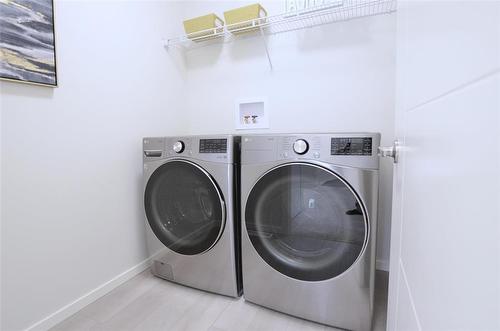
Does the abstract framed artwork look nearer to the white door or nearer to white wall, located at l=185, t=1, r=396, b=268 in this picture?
white wall, located at l=185, t=1, r=396, b=268

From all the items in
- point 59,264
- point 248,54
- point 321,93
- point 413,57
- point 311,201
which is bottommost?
point 59,264

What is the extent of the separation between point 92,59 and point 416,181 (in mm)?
1610

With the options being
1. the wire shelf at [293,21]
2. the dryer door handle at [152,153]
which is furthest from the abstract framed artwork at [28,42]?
the wire shelf at [293,21]

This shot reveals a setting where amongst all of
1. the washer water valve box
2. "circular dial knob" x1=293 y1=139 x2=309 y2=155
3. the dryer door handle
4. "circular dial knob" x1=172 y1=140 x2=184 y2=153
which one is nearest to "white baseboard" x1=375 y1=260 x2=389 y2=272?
"circular dial knob" x1=293 y1=139 x2=309 y2=155

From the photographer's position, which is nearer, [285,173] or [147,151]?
[285,173]

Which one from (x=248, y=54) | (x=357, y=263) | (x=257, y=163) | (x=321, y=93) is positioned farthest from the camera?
(x=248, y=54)

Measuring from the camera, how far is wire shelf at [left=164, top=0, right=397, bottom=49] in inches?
56.5

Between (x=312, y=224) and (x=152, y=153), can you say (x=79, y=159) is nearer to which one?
(x=152, y=153)

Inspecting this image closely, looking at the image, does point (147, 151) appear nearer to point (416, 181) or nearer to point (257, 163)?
point (257, 163)

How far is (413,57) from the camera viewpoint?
1.33 feet

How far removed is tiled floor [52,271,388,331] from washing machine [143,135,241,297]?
73 millimetres

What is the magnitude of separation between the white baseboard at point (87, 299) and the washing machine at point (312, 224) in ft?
2.61

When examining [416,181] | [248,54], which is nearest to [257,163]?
[416,181]

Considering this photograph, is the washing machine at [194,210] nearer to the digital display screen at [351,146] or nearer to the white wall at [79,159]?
the white wall at [79,159]
